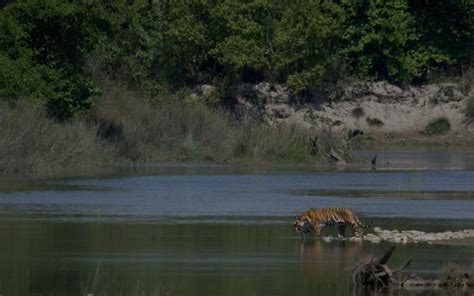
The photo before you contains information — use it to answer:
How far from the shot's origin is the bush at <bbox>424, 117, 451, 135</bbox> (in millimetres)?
61781

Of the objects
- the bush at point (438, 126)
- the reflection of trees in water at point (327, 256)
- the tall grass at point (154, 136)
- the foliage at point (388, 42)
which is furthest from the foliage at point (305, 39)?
the reflection of trees in water at point (327, 256)

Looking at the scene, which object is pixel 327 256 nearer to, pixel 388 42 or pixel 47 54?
pixel 47 54

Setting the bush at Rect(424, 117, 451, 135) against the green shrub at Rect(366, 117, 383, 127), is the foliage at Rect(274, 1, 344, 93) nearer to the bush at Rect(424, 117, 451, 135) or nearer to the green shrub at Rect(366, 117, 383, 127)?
the green shrub at Rect(366, 117, 383, 127)

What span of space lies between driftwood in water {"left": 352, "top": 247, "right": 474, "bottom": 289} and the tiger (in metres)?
5.18

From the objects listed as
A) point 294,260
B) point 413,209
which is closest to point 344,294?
point 294,260

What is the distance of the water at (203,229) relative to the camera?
18547mm

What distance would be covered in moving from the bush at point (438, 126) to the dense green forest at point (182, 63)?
7.90 ft

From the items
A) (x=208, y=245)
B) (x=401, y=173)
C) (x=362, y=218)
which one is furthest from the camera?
(x=401, y=173)

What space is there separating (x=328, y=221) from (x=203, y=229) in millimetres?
2086

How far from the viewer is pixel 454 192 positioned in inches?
1324

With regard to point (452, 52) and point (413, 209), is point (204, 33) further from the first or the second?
point (413, 209)

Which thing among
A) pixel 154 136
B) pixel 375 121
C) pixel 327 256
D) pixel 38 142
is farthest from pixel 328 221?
pixel 375 121

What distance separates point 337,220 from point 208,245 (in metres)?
2.42

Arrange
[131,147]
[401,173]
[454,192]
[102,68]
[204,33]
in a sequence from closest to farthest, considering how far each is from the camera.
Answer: [454,192] < [401,173] < [131,147] < [102,68] < [204,33]
